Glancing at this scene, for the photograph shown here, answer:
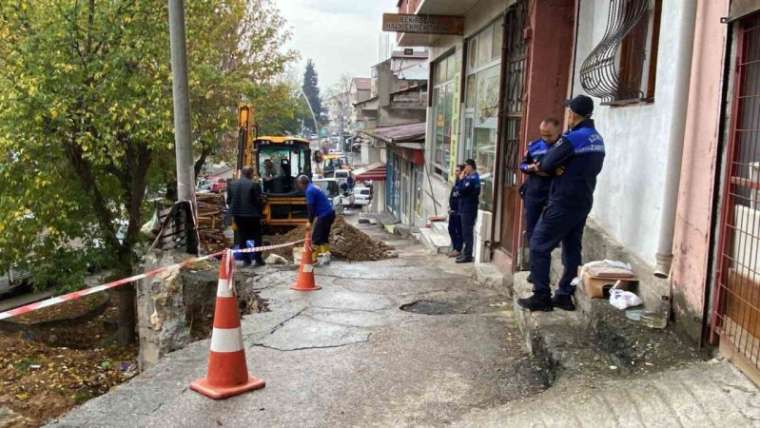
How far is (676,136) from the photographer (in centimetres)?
429

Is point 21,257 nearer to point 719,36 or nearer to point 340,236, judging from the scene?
point 340,236

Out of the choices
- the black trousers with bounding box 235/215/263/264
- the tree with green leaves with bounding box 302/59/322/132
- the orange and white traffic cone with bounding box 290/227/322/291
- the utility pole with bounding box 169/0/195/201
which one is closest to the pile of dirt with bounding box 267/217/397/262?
the black trousers with bounding box 235/215/263/264

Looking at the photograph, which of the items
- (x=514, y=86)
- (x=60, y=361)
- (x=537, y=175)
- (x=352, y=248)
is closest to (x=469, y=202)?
(x=514, y=86)

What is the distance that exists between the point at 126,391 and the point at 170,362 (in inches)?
25.5

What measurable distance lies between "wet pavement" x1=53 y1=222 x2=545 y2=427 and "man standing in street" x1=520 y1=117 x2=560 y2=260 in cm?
113

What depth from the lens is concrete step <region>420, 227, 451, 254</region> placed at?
12.2 m

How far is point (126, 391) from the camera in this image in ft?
14.8

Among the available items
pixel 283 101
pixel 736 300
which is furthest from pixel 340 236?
pixel 283 101

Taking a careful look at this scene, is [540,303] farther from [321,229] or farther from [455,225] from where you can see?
[455,225]

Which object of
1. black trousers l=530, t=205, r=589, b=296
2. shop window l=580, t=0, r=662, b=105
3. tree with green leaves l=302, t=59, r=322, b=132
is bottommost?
black trousers l=530, t=205, r=589, b=296

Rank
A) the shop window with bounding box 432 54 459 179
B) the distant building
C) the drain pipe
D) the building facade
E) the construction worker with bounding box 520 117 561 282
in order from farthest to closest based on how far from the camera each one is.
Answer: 1. the distant building
2. the shop window with bounding box 432 54 459 179
3. the construction worker with bounding box 520 117 561 282
4. the drain pipe
5. the building facade

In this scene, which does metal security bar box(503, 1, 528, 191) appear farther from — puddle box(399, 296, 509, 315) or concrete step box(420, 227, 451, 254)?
concrete step box(420, 227, 451, 254)

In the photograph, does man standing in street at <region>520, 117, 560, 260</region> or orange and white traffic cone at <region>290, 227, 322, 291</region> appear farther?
orange and white traffic cone at <region>290, 227, 322, 291</region>

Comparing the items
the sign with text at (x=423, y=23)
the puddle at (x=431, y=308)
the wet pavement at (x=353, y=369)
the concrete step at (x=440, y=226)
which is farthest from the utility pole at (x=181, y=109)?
the concrete step at (x=440, y=226)
